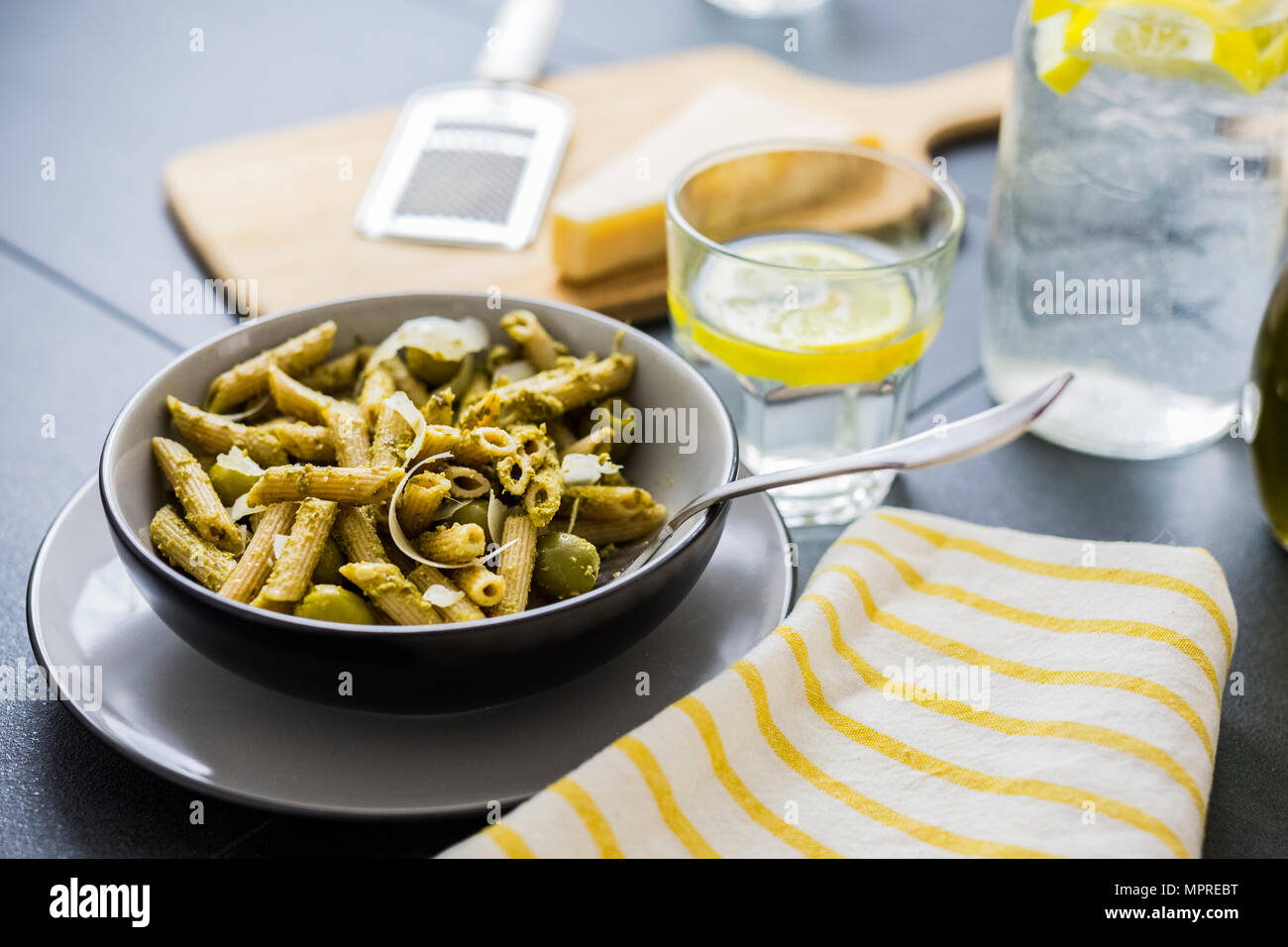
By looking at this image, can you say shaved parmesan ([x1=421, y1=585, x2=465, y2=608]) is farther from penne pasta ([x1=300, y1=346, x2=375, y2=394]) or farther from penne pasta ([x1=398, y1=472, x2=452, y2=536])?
penne pasta ([x1=300, y1=346, x2=375, y2=394])

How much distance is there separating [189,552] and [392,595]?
0.49 feet

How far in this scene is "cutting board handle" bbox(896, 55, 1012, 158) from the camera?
164 cm

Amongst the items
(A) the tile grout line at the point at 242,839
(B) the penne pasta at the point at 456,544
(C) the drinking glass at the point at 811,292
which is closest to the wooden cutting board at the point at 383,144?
(C) the drinking glass at the point at 811,292

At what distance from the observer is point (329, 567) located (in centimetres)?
84

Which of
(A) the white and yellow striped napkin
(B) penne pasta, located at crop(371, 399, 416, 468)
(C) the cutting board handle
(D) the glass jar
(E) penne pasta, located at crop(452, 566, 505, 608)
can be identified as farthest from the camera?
(C) the cutting board handle

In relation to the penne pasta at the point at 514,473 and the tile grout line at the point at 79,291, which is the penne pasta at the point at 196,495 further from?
the tile grout line at the point at 79,291

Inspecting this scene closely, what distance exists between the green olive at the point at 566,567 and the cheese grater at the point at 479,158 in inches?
25.1

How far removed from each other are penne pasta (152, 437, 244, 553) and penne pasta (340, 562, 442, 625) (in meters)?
0.11

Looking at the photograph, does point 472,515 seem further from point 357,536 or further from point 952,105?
point 952,105

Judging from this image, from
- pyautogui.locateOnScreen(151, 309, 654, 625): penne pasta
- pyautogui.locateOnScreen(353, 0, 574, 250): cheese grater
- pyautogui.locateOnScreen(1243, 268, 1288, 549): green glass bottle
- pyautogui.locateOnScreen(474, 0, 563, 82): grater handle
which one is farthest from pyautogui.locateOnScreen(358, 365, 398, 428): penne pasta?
pyautogui.locateOnScreen(474, 0, 563, 82): grater handle

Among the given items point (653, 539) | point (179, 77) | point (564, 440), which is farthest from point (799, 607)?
point (179, 77)

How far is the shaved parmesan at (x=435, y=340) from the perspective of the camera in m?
→ 1.02

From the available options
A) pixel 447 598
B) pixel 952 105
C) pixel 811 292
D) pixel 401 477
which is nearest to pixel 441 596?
pixel 447 598
